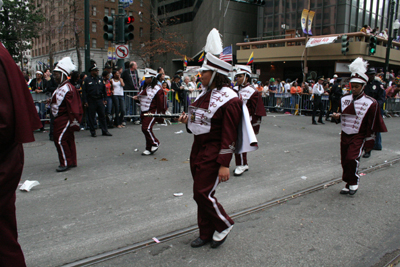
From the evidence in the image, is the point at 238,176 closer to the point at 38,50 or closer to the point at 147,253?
the point at 147,253

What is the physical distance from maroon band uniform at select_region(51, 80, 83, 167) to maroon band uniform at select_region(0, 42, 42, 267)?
13.4 feet

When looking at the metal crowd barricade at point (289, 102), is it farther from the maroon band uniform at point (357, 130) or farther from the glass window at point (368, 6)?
the glass window at point (368, 6)

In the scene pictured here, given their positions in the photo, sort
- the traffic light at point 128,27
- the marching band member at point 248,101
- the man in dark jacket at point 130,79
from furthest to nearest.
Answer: the man in dark jacket at point 130,79, the traffic light at point 128,27, the marching band member at point 248,101

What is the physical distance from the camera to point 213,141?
3.36m

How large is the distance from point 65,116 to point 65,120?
9 centimetres

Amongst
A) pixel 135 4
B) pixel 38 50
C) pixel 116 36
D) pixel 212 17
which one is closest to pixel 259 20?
pixel 212 17

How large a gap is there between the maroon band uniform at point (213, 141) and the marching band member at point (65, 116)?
3.75 meters

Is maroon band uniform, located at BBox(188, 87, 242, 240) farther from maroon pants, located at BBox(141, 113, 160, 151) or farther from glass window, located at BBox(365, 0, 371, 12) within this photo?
glass window, located at BBox(365, 0, 371, 12)

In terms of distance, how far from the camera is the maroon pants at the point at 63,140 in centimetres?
622

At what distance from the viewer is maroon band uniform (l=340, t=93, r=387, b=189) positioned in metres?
5.10

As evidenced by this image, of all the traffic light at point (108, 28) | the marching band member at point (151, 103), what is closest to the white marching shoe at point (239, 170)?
the marching band member at point (151, 103)

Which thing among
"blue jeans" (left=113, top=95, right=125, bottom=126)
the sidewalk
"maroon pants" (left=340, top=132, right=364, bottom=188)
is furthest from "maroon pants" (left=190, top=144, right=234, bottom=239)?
"blue jeans" (left=113, top=95, right=125, bottom=126)

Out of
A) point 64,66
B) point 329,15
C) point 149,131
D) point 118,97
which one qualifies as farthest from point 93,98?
point 329,15

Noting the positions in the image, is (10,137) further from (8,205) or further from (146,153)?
(146,153)
